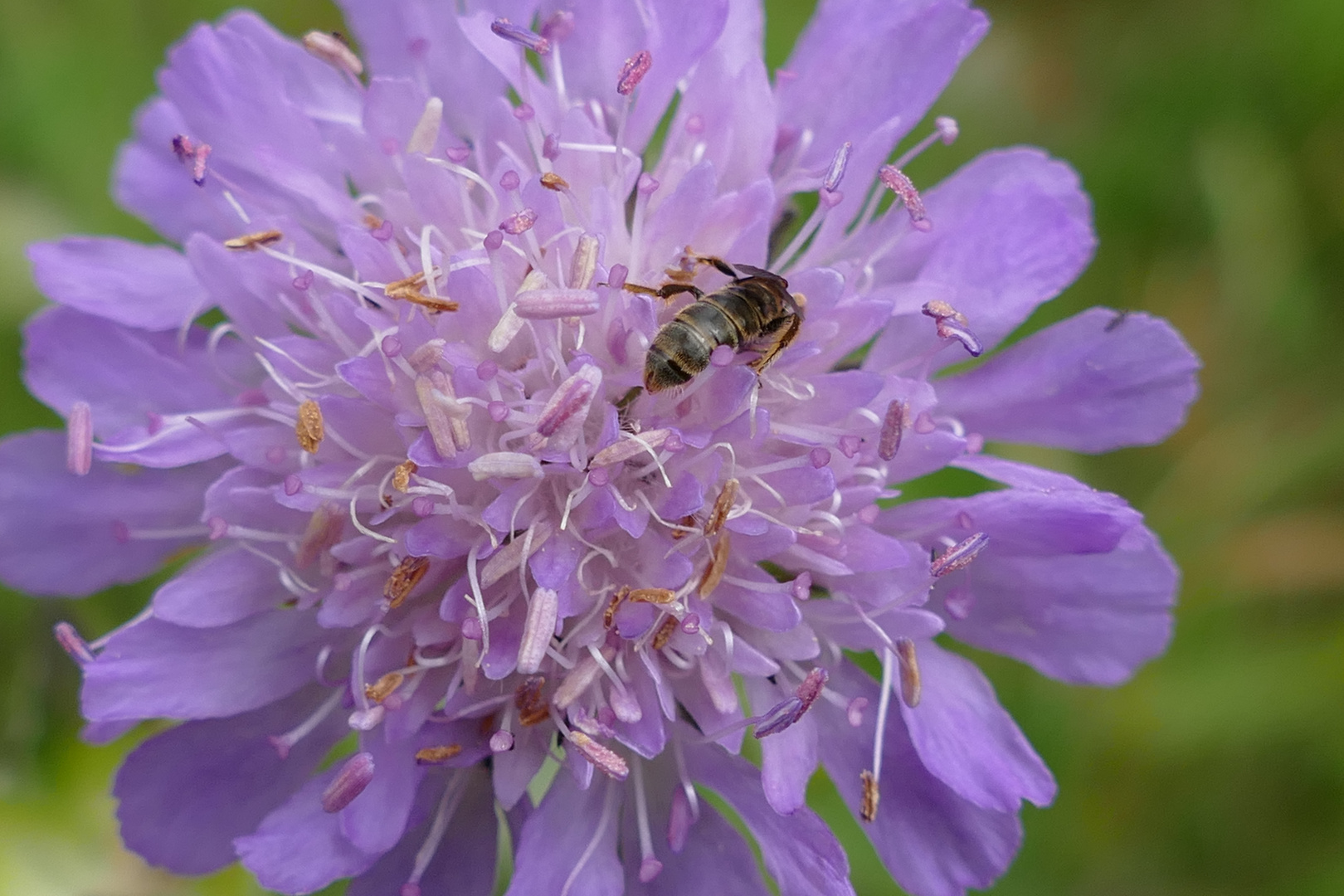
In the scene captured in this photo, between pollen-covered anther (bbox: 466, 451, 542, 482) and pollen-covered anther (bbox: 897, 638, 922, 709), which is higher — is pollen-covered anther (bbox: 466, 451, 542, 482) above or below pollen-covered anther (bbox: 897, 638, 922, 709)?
above

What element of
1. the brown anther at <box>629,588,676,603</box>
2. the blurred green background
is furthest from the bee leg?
the blurred green background

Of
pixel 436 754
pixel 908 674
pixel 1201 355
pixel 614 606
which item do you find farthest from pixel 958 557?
pixel 1201 355

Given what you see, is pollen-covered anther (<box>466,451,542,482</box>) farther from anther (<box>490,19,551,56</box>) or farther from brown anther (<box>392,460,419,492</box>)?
anther (<box>490,19,551,56</box>)

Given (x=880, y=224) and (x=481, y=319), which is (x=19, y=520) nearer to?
(x=481, y=319)

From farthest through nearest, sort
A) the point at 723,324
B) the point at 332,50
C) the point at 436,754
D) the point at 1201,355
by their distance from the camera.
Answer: the point at 1201,355, the point at 332,50, the point at 436,754, the point at 723,324

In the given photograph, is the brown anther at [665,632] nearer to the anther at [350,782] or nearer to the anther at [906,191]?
the anther at [350,782]

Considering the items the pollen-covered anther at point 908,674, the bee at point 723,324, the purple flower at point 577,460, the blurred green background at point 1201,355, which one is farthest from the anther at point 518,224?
the blurred green background at point 1201,355

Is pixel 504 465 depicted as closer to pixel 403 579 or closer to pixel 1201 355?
pixel 403 579
